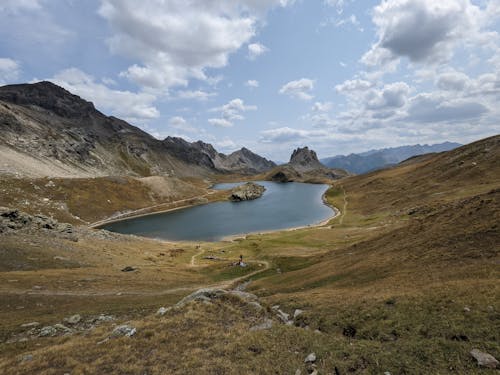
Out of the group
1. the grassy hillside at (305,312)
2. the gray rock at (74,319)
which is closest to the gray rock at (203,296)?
the grassy hillside at (305,312)

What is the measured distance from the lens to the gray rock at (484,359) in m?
12.3

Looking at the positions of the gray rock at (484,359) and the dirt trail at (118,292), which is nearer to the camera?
the gray rock at (484,359)

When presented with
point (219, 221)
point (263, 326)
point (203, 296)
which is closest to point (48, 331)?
point (203, 296)

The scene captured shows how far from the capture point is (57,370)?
622 inches

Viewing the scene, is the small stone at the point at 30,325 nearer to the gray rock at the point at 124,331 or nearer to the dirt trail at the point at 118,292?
the gray rock at the point at 124,331

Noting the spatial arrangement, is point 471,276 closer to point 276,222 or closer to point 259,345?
point 259,345

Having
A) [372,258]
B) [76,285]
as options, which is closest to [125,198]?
[76,285]

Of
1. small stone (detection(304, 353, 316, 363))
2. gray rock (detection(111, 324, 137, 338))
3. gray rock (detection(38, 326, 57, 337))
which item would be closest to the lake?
gray rock (detection(38, 326, 57, 337))

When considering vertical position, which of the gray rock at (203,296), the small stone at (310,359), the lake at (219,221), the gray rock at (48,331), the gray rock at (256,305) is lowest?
the lake at (219,221)

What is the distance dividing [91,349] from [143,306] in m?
13.4

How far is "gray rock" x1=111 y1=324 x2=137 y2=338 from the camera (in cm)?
2023

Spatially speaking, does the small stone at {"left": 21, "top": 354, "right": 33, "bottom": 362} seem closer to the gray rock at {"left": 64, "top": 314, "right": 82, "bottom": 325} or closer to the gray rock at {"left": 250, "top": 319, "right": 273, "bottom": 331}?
the gray rock at {"left": 64, "top": 314, "right": 82, "bottom": 325}

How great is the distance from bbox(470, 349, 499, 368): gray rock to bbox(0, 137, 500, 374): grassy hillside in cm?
26

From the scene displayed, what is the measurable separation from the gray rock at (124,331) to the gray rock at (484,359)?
67.6 ft
